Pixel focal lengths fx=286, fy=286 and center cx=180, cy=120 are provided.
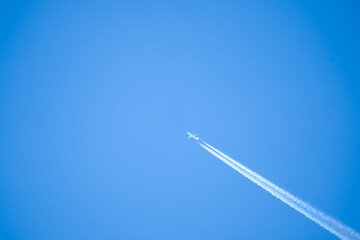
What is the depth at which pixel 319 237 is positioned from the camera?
13.9 metres

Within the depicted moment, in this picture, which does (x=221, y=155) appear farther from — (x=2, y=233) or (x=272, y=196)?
(x=2, y=233)

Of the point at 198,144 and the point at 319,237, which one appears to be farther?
the point at 198,144

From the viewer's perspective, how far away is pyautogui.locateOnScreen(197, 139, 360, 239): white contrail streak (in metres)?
14.0

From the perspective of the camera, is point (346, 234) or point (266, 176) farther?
point (266, 176)

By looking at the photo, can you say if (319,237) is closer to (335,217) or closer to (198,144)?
(335,217)

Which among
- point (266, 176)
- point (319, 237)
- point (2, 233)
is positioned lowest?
point (2, 233)

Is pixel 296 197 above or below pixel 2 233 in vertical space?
above

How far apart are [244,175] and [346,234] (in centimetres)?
531

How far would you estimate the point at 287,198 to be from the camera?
1438cm

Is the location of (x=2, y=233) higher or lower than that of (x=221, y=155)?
lower

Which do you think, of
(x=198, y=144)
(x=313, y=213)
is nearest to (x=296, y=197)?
(x=313, y=213)

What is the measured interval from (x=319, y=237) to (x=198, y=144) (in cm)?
739

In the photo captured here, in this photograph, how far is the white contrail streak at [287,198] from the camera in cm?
1396

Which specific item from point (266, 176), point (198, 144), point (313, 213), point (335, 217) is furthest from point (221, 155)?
point (335, 217)
